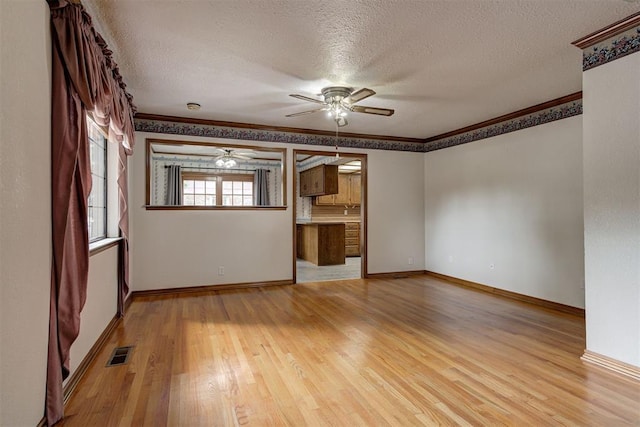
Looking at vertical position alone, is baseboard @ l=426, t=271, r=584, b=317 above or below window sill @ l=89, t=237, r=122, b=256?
below

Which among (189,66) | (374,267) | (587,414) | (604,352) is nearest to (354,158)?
(374,267)

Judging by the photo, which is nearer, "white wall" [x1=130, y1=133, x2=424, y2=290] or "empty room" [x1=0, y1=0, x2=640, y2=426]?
"empty room" [x1=0, y1=0, x2=640, y2=426]

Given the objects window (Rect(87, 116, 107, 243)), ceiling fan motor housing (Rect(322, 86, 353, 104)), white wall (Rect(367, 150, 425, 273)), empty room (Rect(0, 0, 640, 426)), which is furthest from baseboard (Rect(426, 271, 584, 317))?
window (Rect(87, 116, 107, 243))

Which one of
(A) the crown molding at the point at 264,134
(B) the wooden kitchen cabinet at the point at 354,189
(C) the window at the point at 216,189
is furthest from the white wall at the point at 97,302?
(B) the wooden kitchen cabinet at the point at 354,189

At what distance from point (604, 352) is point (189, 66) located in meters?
4.09

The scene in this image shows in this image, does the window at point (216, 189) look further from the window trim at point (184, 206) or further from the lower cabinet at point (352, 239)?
the window trim at point (184, 206)

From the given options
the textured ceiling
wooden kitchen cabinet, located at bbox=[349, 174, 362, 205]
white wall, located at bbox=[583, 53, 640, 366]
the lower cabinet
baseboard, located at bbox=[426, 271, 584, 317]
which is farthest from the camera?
wooden kitchen cabinet, located at bbox=[349, 174, 362, 205]

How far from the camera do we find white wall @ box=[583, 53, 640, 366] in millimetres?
2381

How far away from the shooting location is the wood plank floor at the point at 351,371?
1.95 m

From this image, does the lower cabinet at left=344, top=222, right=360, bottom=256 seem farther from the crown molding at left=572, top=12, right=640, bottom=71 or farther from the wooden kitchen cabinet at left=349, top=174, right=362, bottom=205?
the crown molding at left=572, top=12, right=640, bottom=71

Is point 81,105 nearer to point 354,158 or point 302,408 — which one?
point 302,408

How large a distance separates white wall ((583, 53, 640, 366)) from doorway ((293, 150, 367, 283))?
3464mm

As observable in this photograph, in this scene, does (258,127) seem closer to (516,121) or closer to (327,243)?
(327,243)

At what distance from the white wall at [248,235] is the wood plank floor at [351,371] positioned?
0.85m
